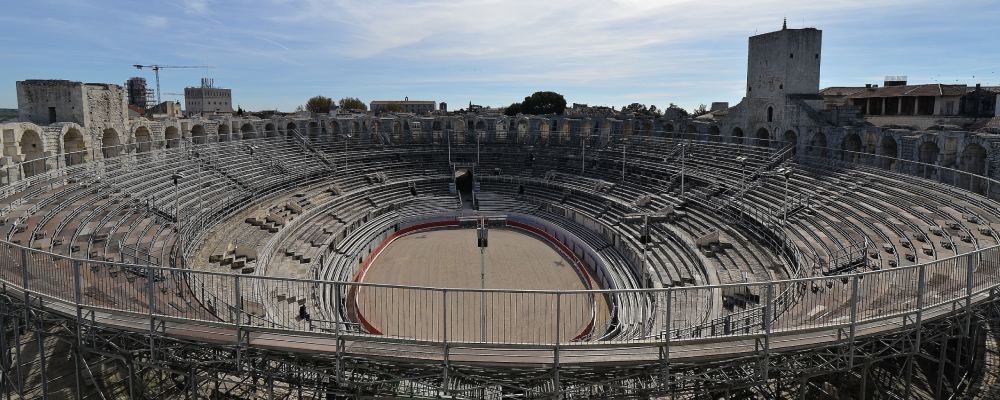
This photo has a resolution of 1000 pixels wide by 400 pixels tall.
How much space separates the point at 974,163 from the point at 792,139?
11.1 meters

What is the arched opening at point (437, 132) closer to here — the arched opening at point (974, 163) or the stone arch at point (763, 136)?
the stone arch at point (763, 136)

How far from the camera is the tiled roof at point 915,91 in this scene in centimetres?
4192

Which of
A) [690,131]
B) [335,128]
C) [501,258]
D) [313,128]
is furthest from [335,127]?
[690,131]

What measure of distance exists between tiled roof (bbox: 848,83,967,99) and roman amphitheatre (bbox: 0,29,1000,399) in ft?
35.2

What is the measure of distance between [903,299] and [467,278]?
1986cm

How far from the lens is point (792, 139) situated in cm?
3912

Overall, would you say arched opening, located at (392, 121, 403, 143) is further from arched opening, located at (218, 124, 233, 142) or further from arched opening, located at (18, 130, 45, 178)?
arched opening, located at (18, 130, 45, 178)

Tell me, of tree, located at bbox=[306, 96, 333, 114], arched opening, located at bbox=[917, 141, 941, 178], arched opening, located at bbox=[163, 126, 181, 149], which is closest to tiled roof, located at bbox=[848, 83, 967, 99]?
arched opening, located at bbox=[917, 141, 941, 178]

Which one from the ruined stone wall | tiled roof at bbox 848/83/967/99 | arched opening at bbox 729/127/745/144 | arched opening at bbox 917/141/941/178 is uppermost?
tiled roof at bbox 848/83/967/99

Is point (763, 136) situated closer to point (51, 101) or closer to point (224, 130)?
point (224, 130)

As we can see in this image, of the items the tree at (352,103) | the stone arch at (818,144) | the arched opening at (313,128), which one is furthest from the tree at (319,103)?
the stone arch at (818,144)

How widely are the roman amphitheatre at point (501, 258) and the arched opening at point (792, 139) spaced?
0.15 meters

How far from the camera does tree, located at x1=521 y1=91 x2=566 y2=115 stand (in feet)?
283

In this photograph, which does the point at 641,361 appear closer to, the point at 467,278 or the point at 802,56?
the point at 467,278
